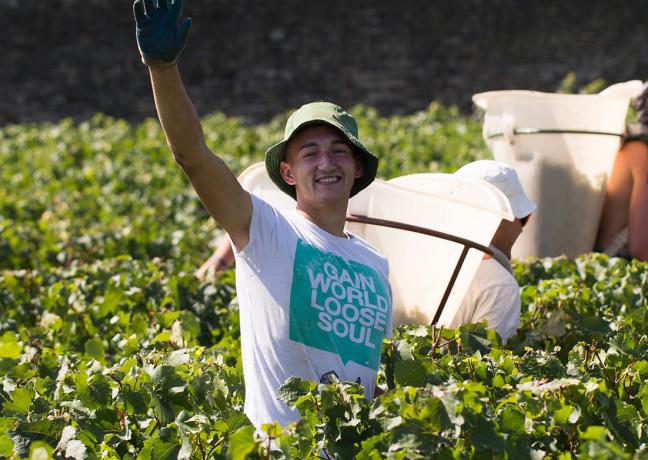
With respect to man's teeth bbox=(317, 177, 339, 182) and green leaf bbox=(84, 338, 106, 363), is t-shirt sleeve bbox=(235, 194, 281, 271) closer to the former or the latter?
man's teeth bbox=(317, 177, 339, 182)

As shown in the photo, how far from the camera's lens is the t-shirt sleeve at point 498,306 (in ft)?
12.3

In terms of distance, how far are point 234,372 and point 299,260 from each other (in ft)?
1.59

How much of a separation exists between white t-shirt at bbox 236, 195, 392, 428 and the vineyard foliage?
0.10 m

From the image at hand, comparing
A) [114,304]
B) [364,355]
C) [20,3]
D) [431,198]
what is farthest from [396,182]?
[20,3]

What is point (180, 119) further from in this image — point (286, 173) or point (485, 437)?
point (485, 437)

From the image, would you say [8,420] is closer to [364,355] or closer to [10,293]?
[364,355]

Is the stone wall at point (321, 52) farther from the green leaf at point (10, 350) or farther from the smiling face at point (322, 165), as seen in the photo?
the smiling face at point (322, 165)

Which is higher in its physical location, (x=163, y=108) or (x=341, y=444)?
(x=163, y=108)

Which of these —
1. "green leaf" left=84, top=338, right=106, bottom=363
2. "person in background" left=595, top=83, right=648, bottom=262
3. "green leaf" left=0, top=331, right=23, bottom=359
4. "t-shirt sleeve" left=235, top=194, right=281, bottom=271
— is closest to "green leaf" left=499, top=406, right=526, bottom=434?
"t-shirt sleeve" left=235, top=194, right=281, bottom=271

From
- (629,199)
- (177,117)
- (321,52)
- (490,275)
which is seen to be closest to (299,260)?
(177,117)

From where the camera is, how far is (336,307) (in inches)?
105

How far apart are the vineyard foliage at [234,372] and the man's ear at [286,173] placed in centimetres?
50

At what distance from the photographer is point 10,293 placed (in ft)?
15.7

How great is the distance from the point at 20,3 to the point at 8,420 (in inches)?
713
